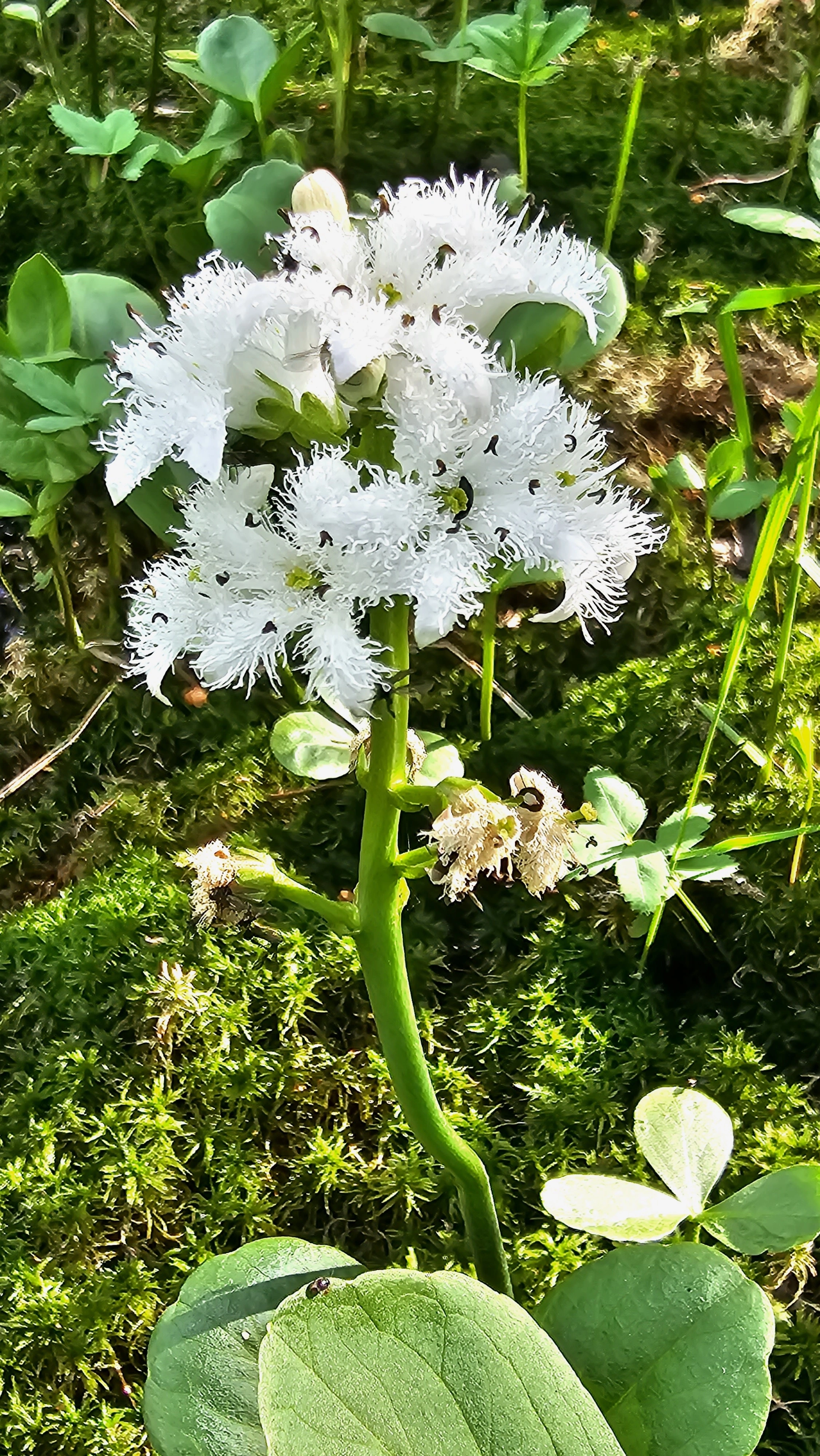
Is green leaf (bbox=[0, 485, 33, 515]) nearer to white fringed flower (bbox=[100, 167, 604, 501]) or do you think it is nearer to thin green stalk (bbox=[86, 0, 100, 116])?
white fringed flower (bbox=[100, 167, 604, 501])

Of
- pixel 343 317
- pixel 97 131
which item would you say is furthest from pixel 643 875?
pixel 97 131

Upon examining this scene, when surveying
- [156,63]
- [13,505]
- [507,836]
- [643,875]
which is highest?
[156,63]

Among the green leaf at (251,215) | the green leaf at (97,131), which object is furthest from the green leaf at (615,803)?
the green leaf at (97,131)

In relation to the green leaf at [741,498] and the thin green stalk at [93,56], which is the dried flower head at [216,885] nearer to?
the green leaf at [741,498]

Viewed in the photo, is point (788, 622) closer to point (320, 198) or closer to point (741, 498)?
point (741, 498)

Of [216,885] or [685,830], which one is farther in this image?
[685,830]

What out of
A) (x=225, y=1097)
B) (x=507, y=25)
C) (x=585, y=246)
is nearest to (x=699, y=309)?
(x=507, y=25)

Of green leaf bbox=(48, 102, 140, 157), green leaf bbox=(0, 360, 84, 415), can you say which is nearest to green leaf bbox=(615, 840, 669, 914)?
green leaf bbox=(0, 360, 84, 415)
